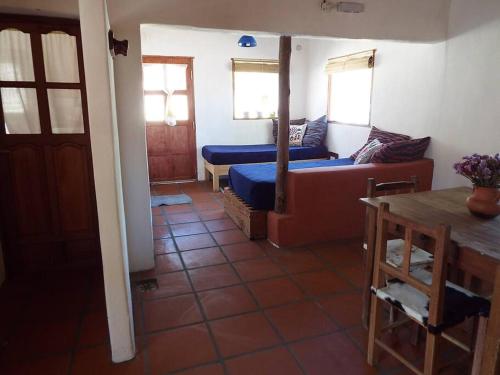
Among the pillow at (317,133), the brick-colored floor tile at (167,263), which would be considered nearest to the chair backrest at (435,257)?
the brick-colored floor tile at (167,263)

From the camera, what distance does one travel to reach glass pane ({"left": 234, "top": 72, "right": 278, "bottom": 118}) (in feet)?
19.5

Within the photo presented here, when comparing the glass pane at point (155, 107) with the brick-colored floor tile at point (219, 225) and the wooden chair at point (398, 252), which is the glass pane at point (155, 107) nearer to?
the brick-colored floor tile at point (219, 225)

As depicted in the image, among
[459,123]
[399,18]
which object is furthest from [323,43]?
[459,123]

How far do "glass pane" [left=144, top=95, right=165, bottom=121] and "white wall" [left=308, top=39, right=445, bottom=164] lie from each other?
2676 mm

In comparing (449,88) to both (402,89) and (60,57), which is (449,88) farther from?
(60,57)

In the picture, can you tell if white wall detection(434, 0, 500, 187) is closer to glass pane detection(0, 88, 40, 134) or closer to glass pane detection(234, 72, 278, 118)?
glass pane detection(234, 72, 278, 118)

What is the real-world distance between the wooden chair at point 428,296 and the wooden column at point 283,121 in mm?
1612

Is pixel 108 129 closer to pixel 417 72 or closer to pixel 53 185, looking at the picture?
pixel 53 185

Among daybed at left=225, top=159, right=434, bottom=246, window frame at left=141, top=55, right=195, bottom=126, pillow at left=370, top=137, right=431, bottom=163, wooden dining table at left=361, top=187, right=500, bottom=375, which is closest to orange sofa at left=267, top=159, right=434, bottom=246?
daybed at left=225, top=159, right=434, bottom=246

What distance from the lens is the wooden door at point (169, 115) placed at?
554 centimetres

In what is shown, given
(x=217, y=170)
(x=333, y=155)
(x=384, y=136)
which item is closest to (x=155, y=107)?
(x=217, y=170)

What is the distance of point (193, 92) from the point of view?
18.6 ft

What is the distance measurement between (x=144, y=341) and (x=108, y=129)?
1.20 m

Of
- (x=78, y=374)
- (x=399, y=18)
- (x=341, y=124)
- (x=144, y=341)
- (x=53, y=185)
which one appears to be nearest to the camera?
(x=78, y=374)
